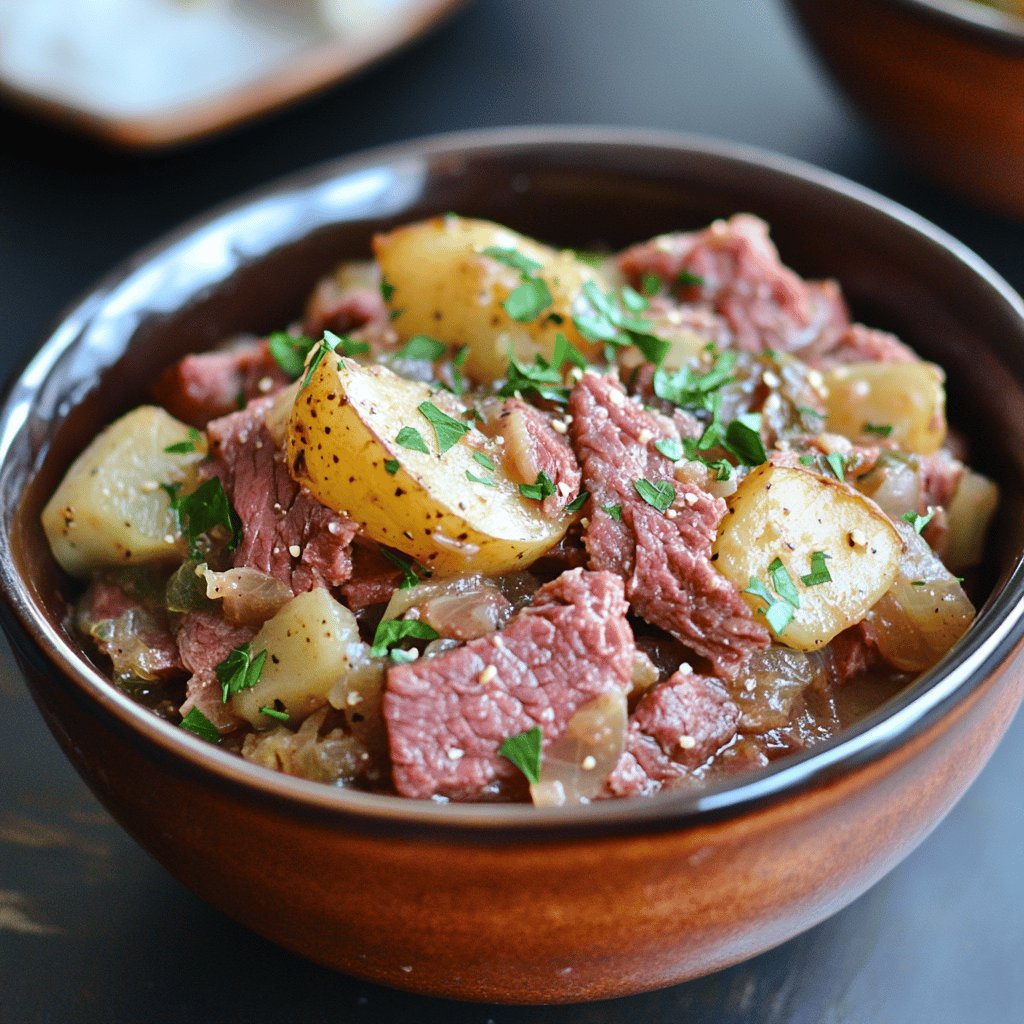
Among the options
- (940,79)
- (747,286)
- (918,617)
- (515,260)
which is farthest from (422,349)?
(940,79)

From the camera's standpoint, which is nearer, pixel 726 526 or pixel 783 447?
pixel 726 526

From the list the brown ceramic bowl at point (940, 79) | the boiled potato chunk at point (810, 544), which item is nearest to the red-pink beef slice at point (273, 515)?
the boiled potato chunk at point (810, 544)

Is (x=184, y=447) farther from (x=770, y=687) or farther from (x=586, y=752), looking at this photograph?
(x=770, y=687)

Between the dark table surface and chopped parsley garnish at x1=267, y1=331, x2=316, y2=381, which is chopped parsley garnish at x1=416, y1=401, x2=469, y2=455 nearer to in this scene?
chopped parsley garnish at x1=267, y1=331, x2=316, y2=381

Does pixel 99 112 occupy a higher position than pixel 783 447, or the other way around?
pixel 783 447

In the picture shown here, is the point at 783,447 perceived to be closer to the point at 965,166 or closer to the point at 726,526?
the point at 726,526

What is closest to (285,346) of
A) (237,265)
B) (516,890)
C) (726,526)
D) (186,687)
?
(237,265)

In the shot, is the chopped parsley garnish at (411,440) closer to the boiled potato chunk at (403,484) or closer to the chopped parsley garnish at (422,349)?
the boiled potato chunk at (403,484)
